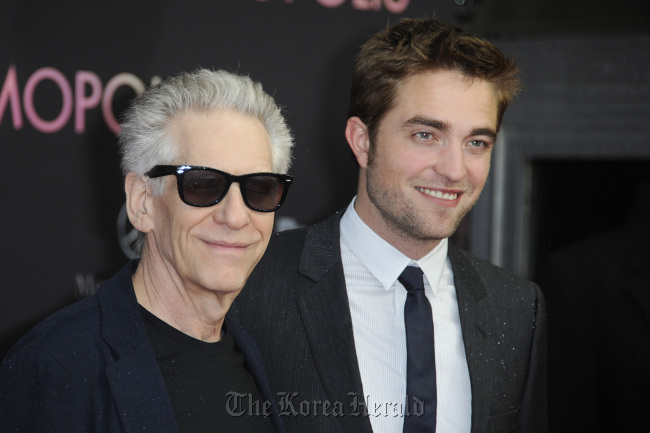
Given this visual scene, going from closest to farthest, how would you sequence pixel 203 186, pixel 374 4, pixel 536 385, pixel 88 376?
1. pixel 88 376
2. pixel 203 186
3. pixel 536 385
4. pixel 374 4

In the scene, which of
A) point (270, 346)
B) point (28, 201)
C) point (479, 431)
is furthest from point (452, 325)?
point (28, 201)

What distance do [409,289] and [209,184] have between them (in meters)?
0.92

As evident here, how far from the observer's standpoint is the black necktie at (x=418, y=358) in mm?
2195

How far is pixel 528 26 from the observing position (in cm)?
368

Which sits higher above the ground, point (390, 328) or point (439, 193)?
point (439, 193)

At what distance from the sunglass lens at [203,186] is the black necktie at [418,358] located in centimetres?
87

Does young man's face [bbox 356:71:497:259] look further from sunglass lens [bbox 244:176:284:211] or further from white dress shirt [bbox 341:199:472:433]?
sunglass lens [bbox 244:176:284:211]

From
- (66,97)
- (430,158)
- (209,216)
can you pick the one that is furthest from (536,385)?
(66,97)

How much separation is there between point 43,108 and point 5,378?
139 centimetres

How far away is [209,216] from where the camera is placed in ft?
5.85

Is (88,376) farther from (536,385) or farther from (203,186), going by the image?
(536,385)

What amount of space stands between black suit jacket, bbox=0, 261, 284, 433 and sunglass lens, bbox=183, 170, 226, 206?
0.95ft

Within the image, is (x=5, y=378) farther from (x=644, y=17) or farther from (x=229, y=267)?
(x=644, y=17)

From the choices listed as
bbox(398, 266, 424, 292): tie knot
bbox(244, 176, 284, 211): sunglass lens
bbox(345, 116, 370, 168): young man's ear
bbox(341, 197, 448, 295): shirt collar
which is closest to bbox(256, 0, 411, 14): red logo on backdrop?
bbox(345, 116, 370, 168): young man's ear
